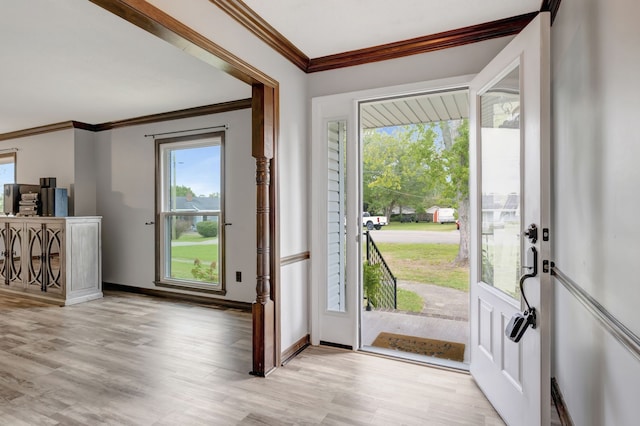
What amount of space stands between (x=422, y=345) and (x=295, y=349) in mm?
1152

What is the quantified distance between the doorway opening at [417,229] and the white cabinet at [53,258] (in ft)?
12.0

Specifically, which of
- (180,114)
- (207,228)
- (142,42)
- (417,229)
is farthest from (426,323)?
(180,114)

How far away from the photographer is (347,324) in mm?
3020

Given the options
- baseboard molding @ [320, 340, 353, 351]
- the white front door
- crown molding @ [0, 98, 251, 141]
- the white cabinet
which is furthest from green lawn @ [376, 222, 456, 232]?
the white cabinet

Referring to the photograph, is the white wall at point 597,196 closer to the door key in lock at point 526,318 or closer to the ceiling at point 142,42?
the door key in lock at point 526,318

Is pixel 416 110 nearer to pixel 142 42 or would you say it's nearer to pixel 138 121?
pixel 142 42

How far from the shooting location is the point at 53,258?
4707 mm

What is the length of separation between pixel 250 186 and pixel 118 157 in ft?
7.77

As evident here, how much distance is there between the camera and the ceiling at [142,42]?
7.45 ft

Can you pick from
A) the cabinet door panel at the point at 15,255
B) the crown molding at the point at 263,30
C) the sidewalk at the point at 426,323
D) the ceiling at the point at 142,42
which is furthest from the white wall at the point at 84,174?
the sidewalk at the point at 426,323

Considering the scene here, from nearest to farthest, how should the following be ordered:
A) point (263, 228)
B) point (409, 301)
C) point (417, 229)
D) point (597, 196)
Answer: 1. point (597, 196)
2. point (263, 228)
3. point (409, 301)
4. point (417, 229)

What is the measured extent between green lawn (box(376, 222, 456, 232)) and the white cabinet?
5.37 m

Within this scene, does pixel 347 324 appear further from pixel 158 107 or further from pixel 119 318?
pixel 158 107

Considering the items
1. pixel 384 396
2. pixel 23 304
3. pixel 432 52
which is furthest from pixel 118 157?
pixel 384 396
